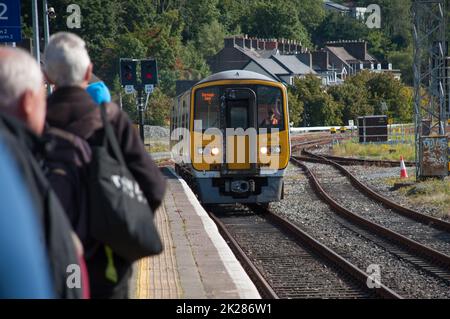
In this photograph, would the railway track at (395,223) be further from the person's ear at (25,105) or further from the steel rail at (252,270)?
the person's ear at (25,105)

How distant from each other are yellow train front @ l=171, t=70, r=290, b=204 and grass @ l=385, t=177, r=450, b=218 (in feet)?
10.3

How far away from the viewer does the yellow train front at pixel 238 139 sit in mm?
18172

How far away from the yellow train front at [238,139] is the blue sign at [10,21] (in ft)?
13.7

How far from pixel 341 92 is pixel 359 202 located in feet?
165

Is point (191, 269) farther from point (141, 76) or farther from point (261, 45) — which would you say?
point (261, 45)

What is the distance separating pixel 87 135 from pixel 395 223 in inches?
502

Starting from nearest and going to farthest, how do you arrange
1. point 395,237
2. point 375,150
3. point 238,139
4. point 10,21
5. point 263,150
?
point 395,237 < point 10,21 < point 263,150 < point 238,139 < point 375,150

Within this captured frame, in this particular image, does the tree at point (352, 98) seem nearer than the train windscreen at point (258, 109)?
No

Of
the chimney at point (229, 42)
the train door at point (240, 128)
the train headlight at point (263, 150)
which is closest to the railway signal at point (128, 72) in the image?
the train door at point (240, 128)

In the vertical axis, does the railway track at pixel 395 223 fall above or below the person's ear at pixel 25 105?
below

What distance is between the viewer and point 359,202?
20.1 metres

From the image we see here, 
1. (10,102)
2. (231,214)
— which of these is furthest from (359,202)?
(10,102)

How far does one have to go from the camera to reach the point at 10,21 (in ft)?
52.6

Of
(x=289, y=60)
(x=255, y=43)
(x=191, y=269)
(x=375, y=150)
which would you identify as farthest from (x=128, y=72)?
(x=255, y=43)
